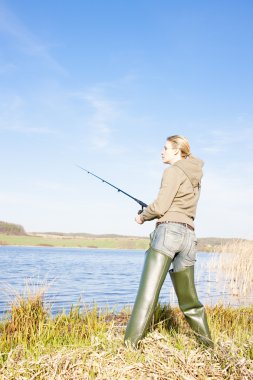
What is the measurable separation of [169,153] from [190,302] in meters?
1.61

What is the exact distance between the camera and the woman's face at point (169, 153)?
4.91 metres

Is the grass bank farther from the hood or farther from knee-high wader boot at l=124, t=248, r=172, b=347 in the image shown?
the hood

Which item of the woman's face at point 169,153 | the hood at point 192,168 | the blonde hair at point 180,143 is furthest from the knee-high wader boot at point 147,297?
the blonde hair at point 180,143

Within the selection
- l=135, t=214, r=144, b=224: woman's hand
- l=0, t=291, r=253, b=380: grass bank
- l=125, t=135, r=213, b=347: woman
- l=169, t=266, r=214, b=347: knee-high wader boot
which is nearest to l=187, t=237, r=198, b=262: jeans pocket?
l=125, t=135, r=213, b=347: woman

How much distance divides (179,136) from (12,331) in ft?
12.4

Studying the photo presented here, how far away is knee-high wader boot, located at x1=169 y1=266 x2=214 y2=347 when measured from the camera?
483 centimetres

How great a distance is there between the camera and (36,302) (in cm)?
708

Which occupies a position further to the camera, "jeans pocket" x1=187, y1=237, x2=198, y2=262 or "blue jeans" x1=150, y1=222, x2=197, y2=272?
"jeans pocket" x1=187, y1=237, x2=198, y2=262

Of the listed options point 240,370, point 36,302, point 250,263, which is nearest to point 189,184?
point 240,370

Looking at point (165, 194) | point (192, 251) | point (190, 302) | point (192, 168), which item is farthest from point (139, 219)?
point (190, 302)

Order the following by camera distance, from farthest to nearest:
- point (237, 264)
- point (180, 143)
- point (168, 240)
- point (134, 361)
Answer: point (237, 264) → point (180, 143) → point (168, 240) → point (134, 361)

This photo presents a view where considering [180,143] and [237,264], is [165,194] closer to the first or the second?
[180,143]

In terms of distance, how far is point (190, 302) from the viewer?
4891 mm

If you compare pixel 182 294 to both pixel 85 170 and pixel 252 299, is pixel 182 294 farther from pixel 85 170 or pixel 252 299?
pixel 252 299
